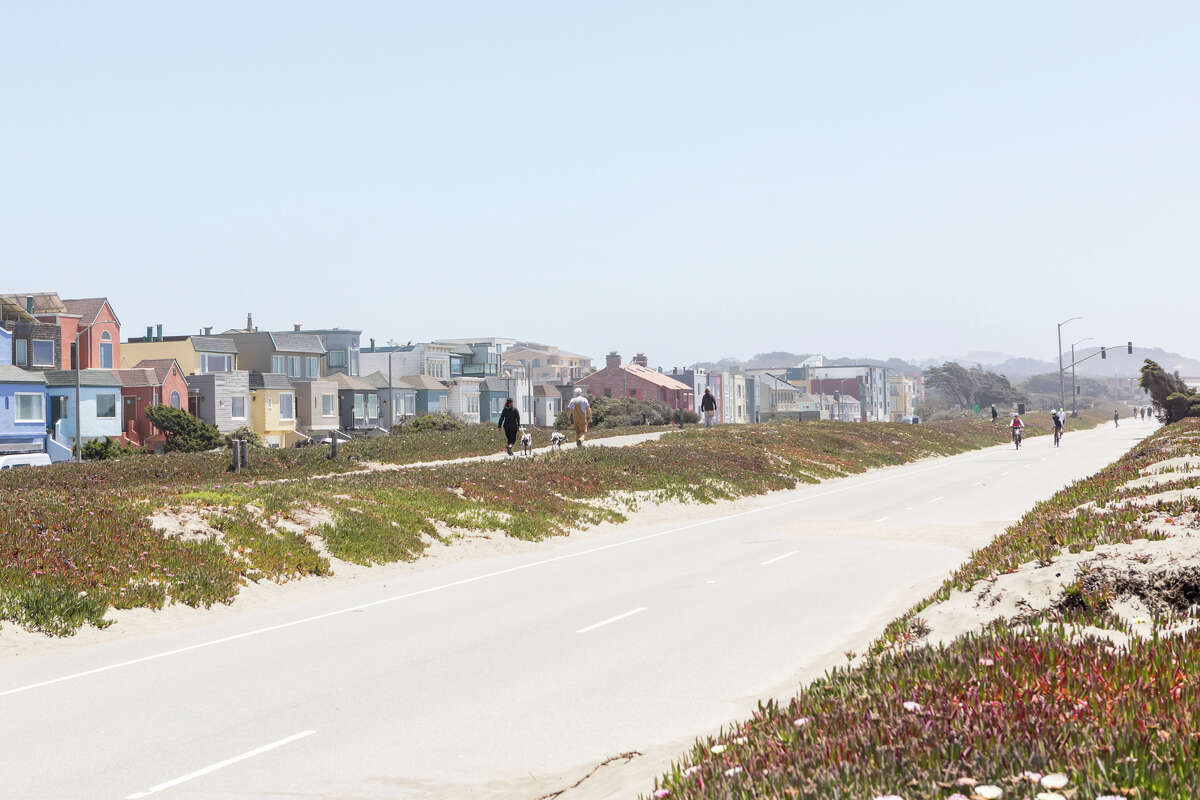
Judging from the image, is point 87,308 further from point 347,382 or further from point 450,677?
point 450,677

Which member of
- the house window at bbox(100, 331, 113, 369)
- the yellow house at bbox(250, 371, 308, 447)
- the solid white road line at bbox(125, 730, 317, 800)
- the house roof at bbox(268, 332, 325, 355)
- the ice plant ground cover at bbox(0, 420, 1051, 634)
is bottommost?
the solid white road line at bbox(125, 730, 317, 800)

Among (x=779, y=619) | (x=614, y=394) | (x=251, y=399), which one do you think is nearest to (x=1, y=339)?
(x=251, y=399)

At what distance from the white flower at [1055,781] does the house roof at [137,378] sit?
3163 inches

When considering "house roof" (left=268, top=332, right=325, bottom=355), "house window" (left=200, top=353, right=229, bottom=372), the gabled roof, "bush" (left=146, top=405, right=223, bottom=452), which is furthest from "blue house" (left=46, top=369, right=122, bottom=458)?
the gabled roof

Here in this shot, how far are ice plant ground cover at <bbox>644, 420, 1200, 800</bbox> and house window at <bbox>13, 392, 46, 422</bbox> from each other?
70.0 metres

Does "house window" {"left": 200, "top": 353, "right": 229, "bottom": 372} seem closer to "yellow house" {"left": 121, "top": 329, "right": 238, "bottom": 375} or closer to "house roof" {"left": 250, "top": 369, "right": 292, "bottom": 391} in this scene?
"yellow house" {"left": 121, "top": 329, "right": 238, "bottom": 375}

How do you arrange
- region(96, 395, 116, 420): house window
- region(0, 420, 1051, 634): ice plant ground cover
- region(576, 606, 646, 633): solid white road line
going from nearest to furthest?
region(576, 606, 646, 633): solid white road line → region(0, 420, 1051, 634): ice plant ground cover → region(96, 395, 116, 420): house window

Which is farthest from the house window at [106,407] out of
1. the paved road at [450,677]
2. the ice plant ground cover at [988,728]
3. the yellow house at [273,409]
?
the ice plant ground cover at [988,728]

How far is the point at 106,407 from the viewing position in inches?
2980

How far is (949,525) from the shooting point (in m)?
26.3

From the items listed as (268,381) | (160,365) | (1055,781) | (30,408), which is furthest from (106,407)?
(1055,781)

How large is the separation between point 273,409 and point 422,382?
27026 millimetres

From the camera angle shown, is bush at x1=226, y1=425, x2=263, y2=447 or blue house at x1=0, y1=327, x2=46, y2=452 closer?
blue house at x1=0, y1=327, x2=46, y2=452

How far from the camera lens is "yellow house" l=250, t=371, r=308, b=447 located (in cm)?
8881
